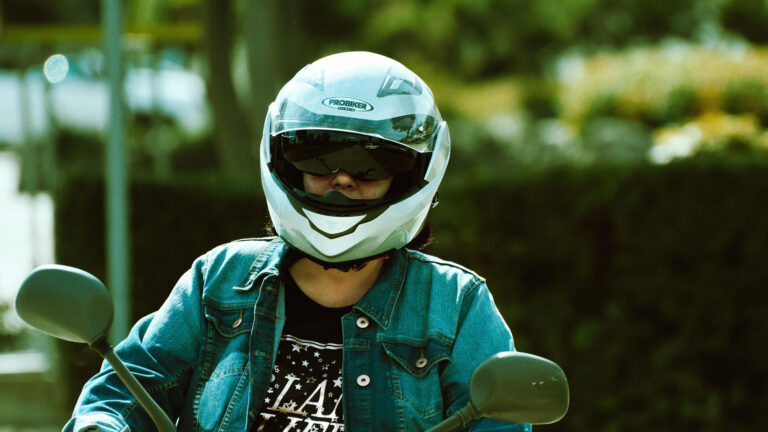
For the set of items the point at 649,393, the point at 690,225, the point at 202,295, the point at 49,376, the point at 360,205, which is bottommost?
the point at 49,376

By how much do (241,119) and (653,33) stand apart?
24898 millimetres

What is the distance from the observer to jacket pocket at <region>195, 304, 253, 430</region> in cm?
236

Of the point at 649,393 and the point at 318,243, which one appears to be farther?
the point at 649,393

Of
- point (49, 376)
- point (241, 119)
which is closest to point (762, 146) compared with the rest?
point (241, 119)

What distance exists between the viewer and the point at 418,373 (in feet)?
7.78

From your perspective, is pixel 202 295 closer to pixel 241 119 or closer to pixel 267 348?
pixel 267 348

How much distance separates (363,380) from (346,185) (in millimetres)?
454

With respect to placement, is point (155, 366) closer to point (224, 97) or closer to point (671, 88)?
point (224, 97)

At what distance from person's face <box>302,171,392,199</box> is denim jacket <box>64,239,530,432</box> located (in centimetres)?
21

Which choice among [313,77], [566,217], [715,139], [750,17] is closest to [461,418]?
[313,77]

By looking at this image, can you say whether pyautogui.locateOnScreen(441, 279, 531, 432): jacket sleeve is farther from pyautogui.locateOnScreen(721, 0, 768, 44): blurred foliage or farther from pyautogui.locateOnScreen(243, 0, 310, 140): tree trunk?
pyautogui.locateOnScreen(721, 0, 768, 44): blurred foliage

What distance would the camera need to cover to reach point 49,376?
8602 millimetres

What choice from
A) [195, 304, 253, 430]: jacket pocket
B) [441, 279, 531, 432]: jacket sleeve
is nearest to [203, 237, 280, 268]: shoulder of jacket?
[195, 304, 253, 430]: jacket pocket

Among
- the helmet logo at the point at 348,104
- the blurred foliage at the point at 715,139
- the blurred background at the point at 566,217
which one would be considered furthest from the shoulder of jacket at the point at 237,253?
the blurred foliage at the point at 715,139
